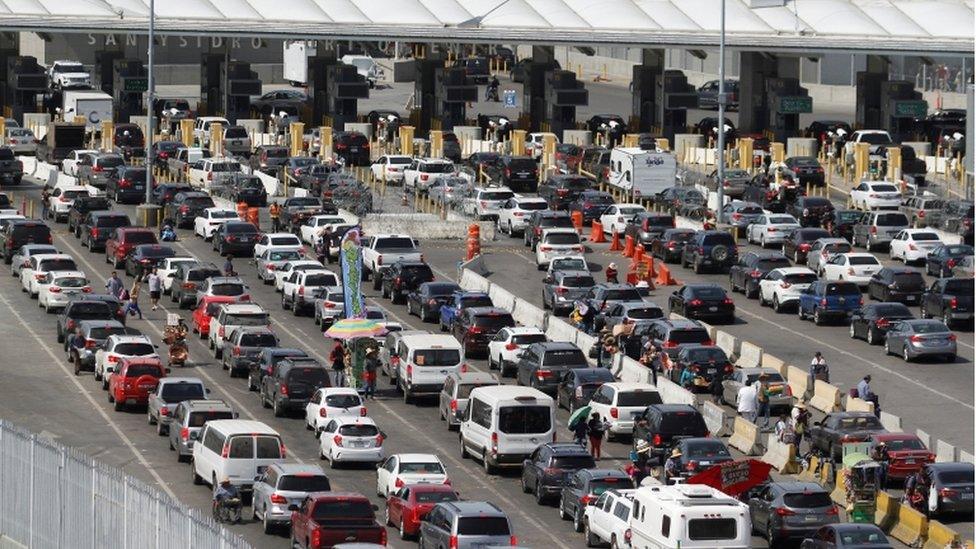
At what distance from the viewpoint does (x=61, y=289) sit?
225 ft

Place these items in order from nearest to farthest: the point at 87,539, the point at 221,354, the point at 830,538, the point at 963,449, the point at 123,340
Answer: the point at 87,539 → the point at 830,538 → the point at 963,449 → the point at 123,340 → the point at 221,354

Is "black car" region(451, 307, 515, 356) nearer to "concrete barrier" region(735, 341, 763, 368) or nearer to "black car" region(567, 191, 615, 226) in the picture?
"concrete barrier" region(735, 341, 763, 368)

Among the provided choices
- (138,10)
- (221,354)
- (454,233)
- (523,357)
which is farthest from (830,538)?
(138,10)

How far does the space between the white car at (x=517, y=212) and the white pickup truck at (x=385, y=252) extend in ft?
30.4

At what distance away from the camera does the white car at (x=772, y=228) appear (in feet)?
265

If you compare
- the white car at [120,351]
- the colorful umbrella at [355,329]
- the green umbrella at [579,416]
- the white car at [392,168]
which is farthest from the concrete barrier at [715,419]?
the white car at [392,168]

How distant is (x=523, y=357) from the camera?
59594 mm

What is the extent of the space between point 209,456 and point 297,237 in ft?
94.7

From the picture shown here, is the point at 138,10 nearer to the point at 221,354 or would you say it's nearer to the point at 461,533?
the point at 221,354

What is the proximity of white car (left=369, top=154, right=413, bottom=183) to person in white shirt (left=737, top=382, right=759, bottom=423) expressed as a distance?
134 feet

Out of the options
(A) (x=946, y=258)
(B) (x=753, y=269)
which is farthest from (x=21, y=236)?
(A) (x=946, y=258)

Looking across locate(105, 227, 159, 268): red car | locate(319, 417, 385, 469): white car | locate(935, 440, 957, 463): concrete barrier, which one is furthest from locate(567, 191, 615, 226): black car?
locate(319, 417, 385, 469): white car

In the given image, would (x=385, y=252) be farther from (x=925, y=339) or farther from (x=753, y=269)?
(x=925, y=339)

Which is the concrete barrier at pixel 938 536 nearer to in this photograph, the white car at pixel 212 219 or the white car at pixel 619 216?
the white car at pixel 619 216
